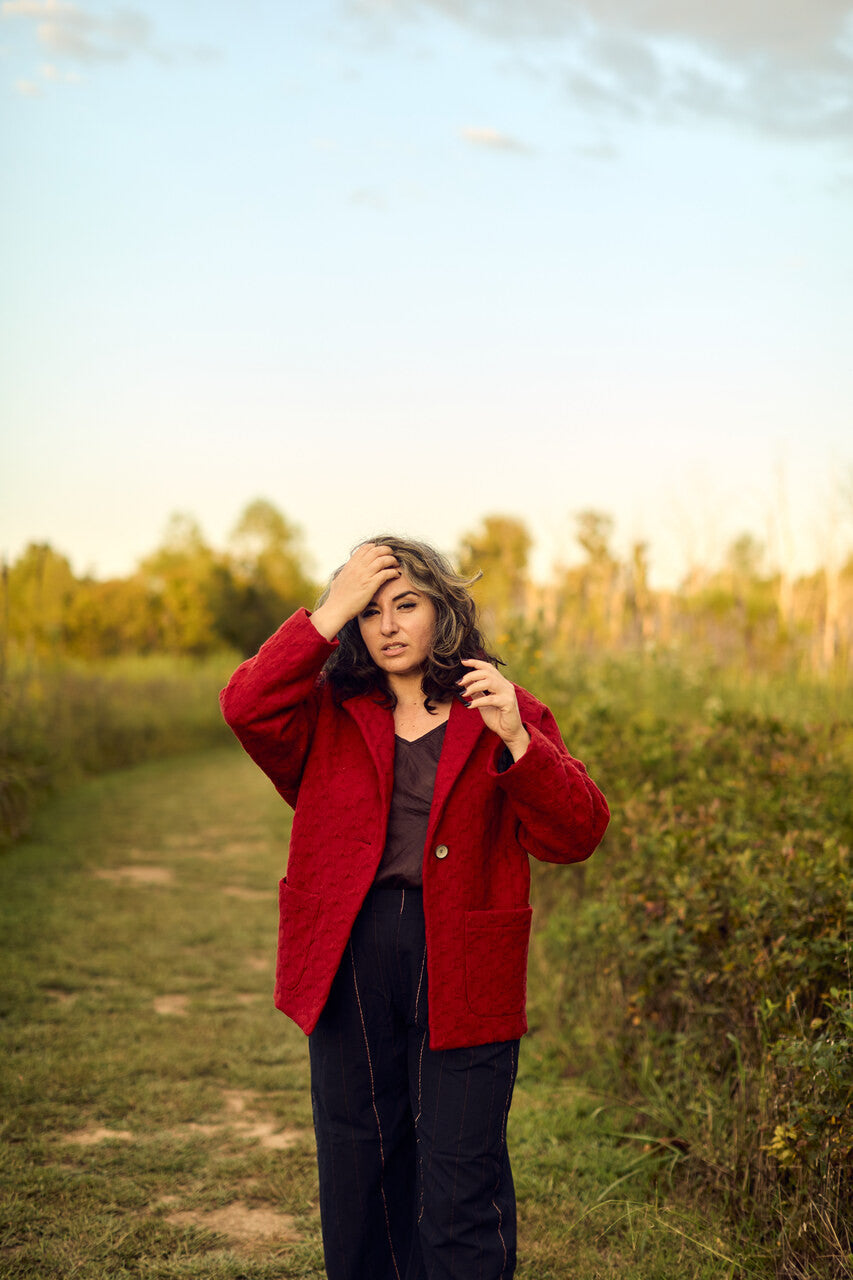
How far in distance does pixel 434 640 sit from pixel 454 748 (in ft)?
0.91

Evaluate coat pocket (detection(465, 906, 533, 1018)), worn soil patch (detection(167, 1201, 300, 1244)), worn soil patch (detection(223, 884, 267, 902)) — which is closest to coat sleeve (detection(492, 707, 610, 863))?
coat pocket (detection(465, 906, 533, 1018))

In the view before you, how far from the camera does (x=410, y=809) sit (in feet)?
7.77

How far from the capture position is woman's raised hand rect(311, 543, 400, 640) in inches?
90.8

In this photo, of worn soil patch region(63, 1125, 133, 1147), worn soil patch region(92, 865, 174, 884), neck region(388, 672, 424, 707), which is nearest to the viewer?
neck region(388, 672, 424, 707)

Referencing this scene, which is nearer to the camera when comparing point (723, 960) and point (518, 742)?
point (518, 742)

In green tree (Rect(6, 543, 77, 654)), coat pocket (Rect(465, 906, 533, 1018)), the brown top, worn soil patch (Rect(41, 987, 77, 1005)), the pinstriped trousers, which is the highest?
green tree (Rect(6, 543, 77, 654))

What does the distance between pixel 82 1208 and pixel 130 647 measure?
830 inches

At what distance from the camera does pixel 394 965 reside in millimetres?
2328

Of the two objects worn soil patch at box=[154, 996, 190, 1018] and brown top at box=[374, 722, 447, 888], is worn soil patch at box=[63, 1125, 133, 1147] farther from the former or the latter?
brown top at box=[374, 722, 447, 888]

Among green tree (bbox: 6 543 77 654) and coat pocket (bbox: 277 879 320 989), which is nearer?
coat pocket (bbox: 277 879 320 989)

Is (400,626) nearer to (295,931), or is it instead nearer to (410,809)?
(410,809)

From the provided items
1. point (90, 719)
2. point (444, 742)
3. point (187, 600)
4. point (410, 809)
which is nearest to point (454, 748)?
point (444, 742)

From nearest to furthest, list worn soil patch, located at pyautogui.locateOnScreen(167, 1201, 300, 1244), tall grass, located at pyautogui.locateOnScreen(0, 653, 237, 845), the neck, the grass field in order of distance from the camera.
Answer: the neck < the grass field < worn soil patch, located at pyautogui.locateOnScreen(167, 1201, 300, 1244) < tall grass, located at pyautogui.locateOnScreen(0, 653, 237, 845)

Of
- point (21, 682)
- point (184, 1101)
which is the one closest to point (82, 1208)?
point (184, 1101)
